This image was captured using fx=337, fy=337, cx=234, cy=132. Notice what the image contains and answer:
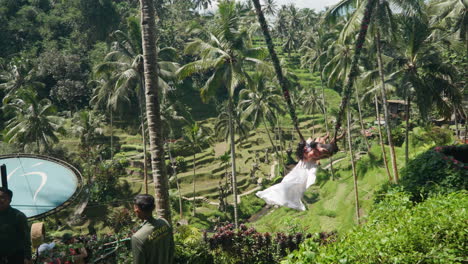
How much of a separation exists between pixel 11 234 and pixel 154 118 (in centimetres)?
275

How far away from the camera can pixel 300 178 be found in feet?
18.4

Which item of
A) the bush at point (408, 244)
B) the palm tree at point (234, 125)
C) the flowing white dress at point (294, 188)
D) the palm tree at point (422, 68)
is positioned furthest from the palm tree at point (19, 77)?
the bush at point (408, 244)

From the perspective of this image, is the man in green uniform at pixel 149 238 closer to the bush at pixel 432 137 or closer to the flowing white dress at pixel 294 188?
the flowing white dress at pixel 294 188

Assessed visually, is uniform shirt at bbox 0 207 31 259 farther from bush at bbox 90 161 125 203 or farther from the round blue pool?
bush at bbox 90 161 125 203

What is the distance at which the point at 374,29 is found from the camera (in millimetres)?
14648

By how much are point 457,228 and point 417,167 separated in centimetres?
401

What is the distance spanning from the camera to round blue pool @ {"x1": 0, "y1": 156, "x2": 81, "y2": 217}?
6.00 meters

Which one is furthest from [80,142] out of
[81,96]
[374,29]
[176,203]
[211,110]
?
[374,29]

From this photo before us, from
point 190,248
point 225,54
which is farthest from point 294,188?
point 225,54

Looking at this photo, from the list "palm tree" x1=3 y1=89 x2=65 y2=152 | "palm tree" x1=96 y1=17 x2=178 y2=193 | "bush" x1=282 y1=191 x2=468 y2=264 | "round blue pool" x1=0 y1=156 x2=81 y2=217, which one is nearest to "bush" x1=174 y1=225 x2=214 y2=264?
"round blue pool" x1=0 y1=156 x2=81 y2=217

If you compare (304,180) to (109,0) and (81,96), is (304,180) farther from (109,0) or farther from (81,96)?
(109,0)

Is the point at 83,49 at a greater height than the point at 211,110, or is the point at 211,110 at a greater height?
the point at 83,49

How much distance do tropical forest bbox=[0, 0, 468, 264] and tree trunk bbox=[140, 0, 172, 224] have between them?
24 mm

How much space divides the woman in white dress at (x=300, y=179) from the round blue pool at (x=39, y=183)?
11.9 feet
